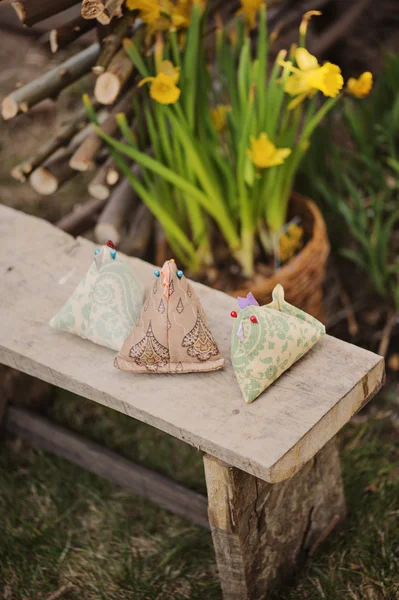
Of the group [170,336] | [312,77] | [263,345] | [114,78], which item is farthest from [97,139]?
[263,345]

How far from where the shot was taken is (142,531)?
7.36 ft

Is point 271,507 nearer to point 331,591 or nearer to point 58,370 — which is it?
point 331,591

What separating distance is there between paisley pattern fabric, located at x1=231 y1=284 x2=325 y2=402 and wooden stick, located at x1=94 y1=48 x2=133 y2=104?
2.72ft

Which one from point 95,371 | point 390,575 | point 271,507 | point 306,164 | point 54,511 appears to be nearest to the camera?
point 95,371

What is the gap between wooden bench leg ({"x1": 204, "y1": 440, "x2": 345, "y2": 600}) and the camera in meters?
1.70

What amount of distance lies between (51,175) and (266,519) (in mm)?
1197

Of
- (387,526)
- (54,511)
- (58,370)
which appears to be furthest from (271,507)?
(54,511)

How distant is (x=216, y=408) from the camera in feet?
5.26

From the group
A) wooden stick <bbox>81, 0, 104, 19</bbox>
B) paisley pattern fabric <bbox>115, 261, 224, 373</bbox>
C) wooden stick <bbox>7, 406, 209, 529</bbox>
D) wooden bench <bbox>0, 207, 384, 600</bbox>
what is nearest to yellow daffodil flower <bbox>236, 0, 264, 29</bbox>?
wooden stick <bbox>81, 0, 104, 19</bbox>

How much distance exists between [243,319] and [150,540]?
36.0 inches

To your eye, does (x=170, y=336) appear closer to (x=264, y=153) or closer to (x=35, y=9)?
→ (x=264, y=153)

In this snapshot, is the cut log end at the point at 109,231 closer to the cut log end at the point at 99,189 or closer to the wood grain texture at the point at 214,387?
the cut log end at the point at 99,189

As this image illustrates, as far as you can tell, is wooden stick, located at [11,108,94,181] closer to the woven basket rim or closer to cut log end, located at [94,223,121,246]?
cut log end, located at [94,223,121,246]

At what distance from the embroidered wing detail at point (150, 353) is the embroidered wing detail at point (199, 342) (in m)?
0.05
